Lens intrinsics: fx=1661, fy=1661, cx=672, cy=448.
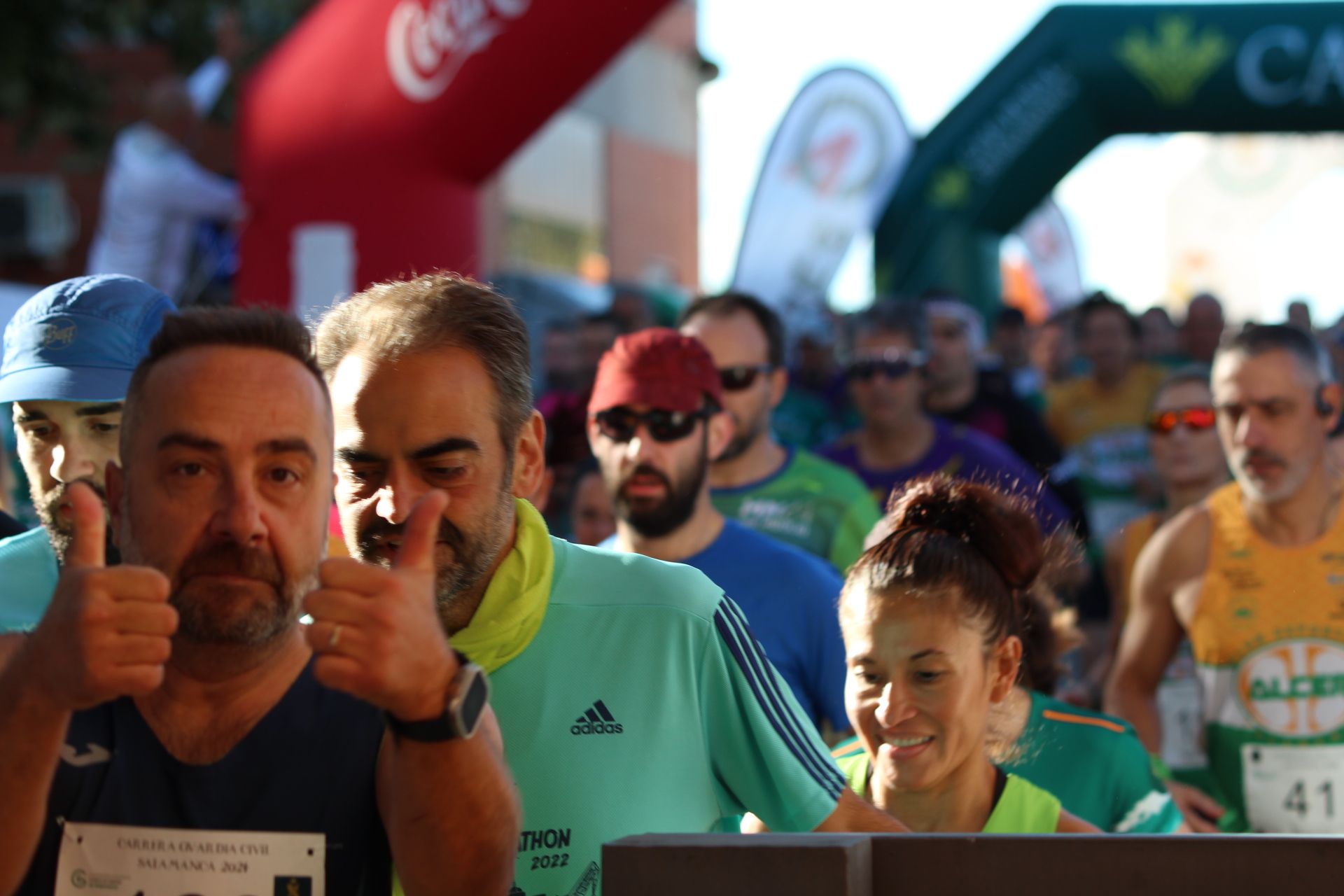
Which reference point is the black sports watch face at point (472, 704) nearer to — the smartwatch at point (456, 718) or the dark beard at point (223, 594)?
the smartwatch at point (456, 718)

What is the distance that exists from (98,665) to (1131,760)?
2.24 meters

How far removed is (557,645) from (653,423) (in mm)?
1717

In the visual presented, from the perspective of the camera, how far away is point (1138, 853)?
1416 mm

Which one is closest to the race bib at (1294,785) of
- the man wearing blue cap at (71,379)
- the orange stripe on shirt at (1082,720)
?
the orange stripe on shirt at (1082,720)

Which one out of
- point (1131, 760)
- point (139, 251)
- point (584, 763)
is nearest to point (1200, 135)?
point (139, 251)

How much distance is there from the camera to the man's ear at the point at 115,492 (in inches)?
70.1

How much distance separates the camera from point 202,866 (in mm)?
1648

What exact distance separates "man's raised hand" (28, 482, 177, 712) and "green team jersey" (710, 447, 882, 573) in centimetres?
297

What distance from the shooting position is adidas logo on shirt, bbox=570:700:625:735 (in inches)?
82.0

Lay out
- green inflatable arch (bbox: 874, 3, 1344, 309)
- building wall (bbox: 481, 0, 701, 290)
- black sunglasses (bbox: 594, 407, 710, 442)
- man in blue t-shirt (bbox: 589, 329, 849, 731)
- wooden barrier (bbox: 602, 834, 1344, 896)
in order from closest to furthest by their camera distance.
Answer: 1. wooden barrier (bbox: 602, 834, 1344, 896)
2. man in blue t-shirt (bbox: 589, 329, 849, 731)
3. black sunglasses (bbox: 594, 407, 710, 442)
4. green inflatable arch (bbox: 874, 3, 1344, 309)
5. building wall (bbox: 481, 0, 701, 290)

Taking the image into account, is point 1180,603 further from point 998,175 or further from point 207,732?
point 998,175

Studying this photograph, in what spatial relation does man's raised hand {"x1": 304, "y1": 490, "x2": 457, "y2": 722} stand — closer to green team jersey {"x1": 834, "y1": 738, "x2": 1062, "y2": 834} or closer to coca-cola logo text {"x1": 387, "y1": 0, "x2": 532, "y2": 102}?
green team jersey {"x1": 834, "y1": 738, "x2": 1062, "y2": 834}

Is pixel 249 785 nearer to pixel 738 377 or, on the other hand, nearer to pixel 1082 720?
pixel 1082 720

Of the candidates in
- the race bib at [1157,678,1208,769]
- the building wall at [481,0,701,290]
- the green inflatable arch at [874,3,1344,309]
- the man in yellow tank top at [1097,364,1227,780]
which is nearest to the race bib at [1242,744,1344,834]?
the race bib at [1157,678,1208,769]
